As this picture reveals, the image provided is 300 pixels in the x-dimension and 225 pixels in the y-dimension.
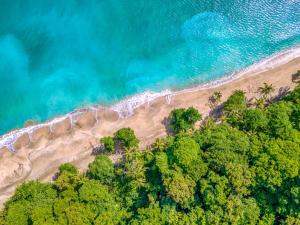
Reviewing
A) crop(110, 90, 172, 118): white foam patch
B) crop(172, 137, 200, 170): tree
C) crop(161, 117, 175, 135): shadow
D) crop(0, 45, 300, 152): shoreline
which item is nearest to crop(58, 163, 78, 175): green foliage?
crop(0, 45, 300, 152): shoreline

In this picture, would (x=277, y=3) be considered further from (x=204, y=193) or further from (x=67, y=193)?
(x=67, y=193)

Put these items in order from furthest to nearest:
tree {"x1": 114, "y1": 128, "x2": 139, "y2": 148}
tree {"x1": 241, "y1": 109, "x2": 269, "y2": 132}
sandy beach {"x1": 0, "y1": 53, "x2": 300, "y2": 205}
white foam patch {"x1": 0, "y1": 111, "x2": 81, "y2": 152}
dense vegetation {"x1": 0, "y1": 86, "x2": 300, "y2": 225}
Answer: white foam patch {"x1": 0, "y1": 111, "x2": 81, "y2": 152}, sandy beach {"x1": 0, "y1": 53, "x2": 300, "y2": 205}, tree {"x1": 114, "y1": 128, "x2": 139, "y2": 148}, tree {"x1": 241, "y1": 109, "x2": 269, "y2": 132}, dense vegetation {"x1": 0, "y1": 86, "x2": 300, "y2": 225}

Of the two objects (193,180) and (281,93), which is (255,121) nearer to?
(281,93)

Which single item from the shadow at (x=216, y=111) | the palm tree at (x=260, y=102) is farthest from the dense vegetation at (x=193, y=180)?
the palm tree at (x=260, y=102)

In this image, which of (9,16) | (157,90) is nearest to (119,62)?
(157,90)

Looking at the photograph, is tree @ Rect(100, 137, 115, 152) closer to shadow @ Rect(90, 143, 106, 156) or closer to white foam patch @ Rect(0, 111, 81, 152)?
shadow @ Rect(90, 143, 106, 156)

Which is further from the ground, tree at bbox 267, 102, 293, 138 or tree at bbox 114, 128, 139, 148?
tree at bbox 114, 128, 139, 148

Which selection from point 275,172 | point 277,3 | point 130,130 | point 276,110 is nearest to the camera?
point 275,172
